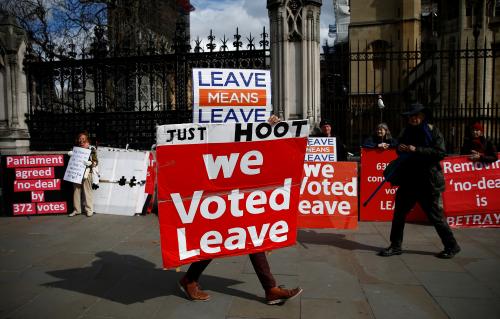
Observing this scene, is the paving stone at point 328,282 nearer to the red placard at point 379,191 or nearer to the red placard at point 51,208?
the red placard at point 379,191

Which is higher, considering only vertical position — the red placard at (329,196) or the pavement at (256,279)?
the red placard at (329,196)

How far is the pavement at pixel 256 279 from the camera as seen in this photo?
12.9 feet

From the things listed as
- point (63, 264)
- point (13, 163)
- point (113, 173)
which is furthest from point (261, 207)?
point (13, 163)

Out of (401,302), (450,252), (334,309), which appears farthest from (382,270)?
(334,309)

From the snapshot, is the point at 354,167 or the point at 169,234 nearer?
the point at 169,234

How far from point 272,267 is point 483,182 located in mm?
4228

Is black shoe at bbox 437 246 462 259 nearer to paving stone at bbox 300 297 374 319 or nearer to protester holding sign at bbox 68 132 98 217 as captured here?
paving stone at bbox 300 297 374 319

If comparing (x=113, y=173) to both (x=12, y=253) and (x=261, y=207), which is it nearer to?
(x=12, y=253)

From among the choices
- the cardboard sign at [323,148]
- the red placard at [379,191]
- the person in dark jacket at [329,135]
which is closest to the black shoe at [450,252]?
the red placard at [379,191]

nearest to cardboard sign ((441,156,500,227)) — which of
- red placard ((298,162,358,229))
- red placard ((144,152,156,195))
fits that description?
red placard ((298,162,358,229))

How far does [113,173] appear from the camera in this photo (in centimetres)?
872

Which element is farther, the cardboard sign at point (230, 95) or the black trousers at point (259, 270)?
the cardboard sign at point (230, 95)

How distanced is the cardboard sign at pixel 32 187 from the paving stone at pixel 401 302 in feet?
21.7

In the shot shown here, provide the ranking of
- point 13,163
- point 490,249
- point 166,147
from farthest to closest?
point 13,163 → point 490,249 → point 166,147
